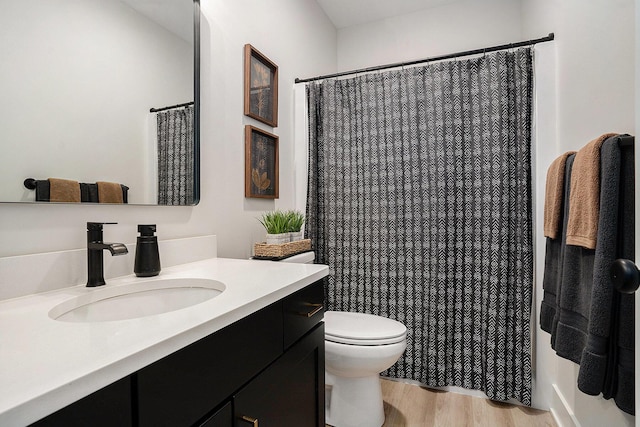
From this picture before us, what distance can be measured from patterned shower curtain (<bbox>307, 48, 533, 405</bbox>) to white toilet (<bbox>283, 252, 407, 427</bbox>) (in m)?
0.38

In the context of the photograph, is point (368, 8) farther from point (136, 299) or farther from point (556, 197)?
point (136, 299)

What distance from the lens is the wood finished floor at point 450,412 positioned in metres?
1.65

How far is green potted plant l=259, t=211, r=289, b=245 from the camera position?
5.53 ft

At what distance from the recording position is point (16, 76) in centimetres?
84

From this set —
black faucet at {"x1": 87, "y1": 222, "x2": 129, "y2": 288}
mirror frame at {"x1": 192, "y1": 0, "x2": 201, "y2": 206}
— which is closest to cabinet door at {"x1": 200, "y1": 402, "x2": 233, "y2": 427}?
black faucet at {"x1": 87, "y1": 222, "x2": 129, "y2": 288}

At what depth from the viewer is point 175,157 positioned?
1.28 metres

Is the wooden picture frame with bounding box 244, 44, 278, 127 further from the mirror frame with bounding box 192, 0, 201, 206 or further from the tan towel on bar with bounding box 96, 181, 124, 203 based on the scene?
the tan towel on bar with bounding box 96, 181, 124, 203

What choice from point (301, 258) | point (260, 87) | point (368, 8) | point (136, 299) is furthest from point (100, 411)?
point (368, 8)

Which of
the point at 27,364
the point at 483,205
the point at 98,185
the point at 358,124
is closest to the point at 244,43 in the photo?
the point at 358,124

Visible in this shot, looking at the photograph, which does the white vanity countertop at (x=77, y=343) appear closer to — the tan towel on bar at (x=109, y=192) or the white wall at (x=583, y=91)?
the tan towel on bar at (x=109, y=192)

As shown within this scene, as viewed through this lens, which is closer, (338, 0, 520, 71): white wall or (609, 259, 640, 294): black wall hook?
(609, 259, 640, 294): black wall hook

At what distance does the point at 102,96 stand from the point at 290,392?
105 cm

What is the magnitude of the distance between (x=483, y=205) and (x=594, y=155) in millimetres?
868

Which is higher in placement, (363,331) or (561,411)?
(363,331)
